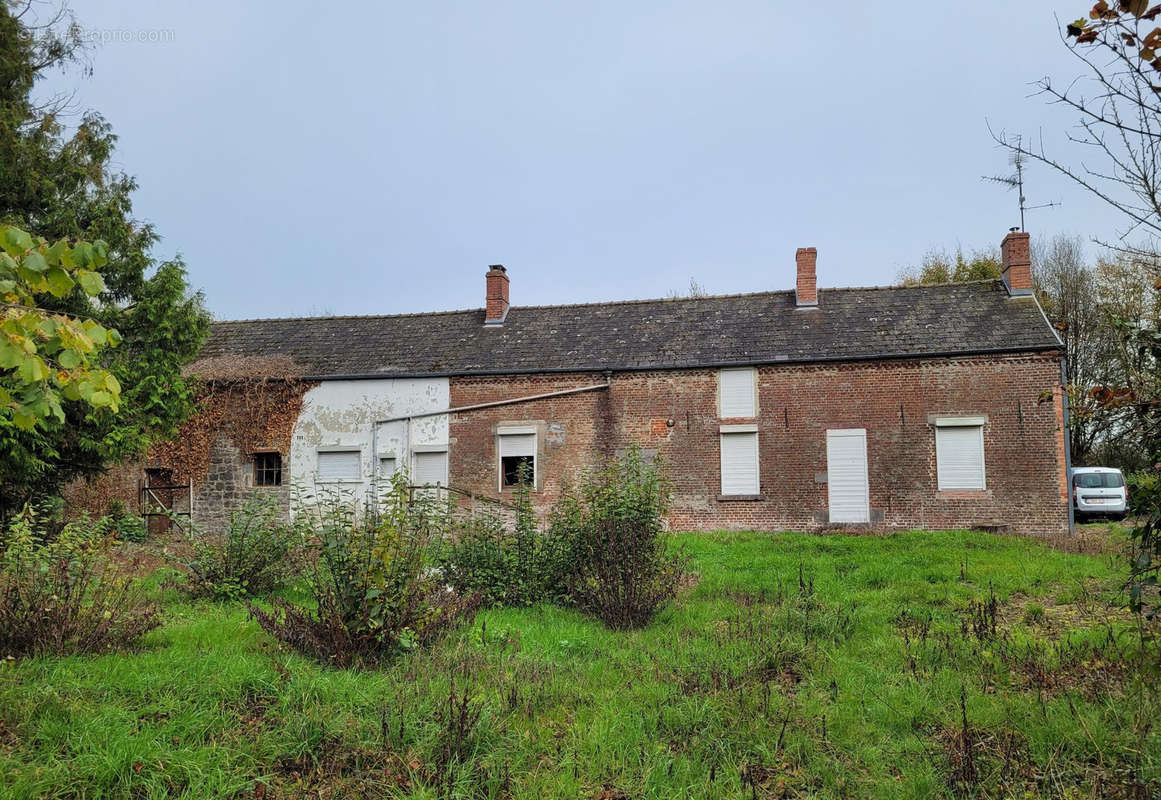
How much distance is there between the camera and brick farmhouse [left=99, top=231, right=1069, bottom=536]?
1762 centimetres

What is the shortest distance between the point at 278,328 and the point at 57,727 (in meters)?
20.4

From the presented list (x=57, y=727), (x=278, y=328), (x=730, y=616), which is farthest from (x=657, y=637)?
(x=278, y=328)

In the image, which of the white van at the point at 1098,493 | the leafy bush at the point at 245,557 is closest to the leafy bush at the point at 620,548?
the leafy bush at the point at 245,557

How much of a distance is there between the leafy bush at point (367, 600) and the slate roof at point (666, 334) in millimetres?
12813

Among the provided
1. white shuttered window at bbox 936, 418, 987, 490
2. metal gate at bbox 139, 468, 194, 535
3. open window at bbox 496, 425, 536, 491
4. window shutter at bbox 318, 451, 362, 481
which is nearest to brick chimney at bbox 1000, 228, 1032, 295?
white shuttered window at bbox 936, 418, 987, 490

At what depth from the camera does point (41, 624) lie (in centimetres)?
645

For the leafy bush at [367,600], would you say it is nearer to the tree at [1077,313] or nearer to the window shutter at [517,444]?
the window shutter at [517,444]

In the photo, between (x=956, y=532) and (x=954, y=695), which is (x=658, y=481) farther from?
(x=956, y=532)

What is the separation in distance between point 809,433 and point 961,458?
3.40 meters

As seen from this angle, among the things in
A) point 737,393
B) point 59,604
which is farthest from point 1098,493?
point 59,604

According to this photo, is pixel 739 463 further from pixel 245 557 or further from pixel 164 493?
pixel 164 493

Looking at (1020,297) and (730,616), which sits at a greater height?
(1020,297)

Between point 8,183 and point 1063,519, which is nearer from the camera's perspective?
point 8,183

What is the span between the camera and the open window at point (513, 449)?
778 inches
